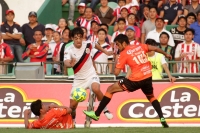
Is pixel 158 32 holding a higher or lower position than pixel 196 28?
lower

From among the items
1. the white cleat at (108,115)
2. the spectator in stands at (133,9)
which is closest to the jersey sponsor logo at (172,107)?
the white cleat at (108,115)

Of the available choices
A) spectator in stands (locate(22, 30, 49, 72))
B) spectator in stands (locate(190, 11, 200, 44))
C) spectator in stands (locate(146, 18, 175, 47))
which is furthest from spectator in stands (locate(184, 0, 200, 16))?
spectator in stands (locate(22, 30, 49, 72))

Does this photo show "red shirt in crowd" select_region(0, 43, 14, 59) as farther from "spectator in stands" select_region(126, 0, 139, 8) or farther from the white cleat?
the white cleat

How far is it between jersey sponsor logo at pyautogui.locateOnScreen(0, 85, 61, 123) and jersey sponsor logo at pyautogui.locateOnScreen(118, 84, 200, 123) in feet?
5.65

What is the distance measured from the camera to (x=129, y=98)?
16344 mm

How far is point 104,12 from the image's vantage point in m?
20.6

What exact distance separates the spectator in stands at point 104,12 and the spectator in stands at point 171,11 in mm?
1527

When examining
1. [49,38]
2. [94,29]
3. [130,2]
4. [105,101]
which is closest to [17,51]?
[49,38]

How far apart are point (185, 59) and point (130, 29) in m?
1.67

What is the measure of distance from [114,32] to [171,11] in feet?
6.35

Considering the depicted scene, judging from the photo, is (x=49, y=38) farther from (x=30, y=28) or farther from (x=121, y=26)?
(x=121, y=26)

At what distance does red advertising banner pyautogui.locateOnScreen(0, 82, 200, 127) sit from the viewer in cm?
1609

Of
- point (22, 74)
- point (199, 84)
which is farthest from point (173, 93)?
point (22, 74)

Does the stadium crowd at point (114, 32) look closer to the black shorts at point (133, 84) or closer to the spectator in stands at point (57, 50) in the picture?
the spectator in stands at point (57, 50)
